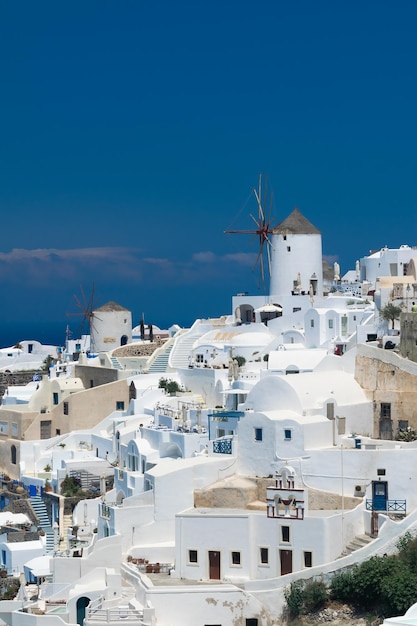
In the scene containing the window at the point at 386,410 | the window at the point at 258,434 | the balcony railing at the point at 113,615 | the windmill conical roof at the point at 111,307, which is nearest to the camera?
the balcony railing at the point at 113,615

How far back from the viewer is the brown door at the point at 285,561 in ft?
113

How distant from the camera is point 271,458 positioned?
120 feet

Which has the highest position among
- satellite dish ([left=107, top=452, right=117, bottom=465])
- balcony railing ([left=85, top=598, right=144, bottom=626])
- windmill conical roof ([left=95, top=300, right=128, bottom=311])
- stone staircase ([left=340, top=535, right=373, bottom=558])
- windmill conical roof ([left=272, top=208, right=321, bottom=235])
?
windmill conical roof ([left=272, top=208, right=321, bottom=235])

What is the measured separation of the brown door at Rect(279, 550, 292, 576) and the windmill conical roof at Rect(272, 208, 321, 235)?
19702 mm

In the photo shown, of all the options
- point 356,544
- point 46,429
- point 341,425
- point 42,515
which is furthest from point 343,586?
point 46,429

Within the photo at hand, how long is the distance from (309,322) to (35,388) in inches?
545

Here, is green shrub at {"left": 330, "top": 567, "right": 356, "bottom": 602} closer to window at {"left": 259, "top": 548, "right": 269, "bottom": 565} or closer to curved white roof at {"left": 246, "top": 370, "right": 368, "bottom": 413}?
window at {"left": 259, "top": 548, "right": 269, "bottom": 565}

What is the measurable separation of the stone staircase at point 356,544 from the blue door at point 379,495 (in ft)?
2.61

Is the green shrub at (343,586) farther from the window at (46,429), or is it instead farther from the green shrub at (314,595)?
the window at (46,429)

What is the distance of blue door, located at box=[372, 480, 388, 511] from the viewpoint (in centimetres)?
3494

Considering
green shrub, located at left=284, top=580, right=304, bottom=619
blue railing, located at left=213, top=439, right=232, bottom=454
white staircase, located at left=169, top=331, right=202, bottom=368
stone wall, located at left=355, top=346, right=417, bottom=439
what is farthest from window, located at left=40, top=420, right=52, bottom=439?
green shrub, located at left=284, top=580, right=304, bottom=619

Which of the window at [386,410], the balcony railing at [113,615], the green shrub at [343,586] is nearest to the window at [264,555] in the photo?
the green shrub at [343,586]

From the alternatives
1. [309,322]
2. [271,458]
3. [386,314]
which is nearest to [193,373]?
[309,322]

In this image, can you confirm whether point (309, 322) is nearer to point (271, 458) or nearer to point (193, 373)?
point (193, 373)
